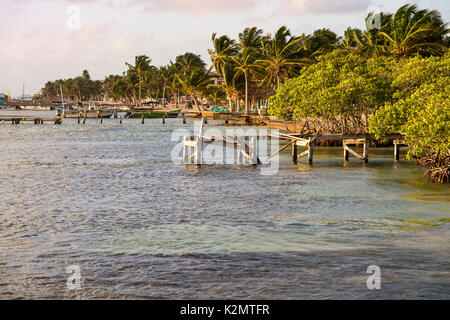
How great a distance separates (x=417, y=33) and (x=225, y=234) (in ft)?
124

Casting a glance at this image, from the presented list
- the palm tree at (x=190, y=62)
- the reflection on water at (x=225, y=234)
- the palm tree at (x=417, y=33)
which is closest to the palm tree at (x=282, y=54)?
the palm tree at (x=417, y=33)

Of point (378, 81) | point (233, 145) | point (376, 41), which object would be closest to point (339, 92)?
point (378, 81)

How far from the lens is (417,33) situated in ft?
149

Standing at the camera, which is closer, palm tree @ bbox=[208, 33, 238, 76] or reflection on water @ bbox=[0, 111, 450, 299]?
reflection on water @ bbox=[0, 111, 450, 299]

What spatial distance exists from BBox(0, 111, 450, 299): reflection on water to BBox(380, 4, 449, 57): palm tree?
22770mm

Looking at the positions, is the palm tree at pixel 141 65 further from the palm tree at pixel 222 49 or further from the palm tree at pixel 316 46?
the palm tree at pixel 316 46

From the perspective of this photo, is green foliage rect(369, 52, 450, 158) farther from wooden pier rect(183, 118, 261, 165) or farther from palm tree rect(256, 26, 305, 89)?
palm tree rect(256, 26, 305, 89)

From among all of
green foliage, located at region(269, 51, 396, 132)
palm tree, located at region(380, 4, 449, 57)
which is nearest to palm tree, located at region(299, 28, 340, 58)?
palm tree, located at region(380, 4, 449, 57)

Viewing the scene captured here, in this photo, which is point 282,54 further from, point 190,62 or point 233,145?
point 190,62

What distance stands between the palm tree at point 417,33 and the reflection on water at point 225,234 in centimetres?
2277

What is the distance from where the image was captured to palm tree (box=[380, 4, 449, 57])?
1811 inches

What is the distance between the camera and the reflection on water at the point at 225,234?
10.5 meters
